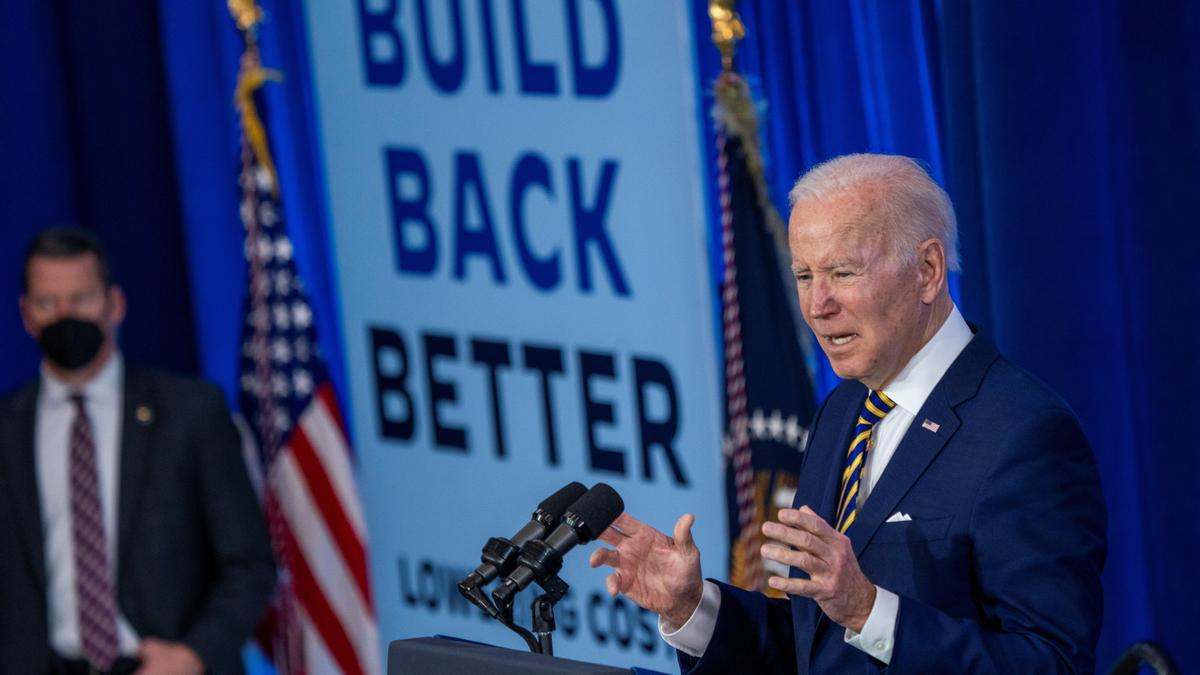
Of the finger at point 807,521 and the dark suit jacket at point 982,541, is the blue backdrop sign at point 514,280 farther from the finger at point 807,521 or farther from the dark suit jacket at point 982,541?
the finger at point 807,521

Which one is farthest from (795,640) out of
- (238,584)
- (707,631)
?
(238,584)

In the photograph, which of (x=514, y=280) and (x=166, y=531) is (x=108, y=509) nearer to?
(x=166, y=531)

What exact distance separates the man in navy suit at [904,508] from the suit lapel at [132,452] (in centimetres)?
234

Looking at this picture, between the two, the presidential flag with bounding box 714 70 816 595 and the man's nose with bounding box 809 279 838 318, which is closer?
the man's nose with bounding box 809 279 838 318

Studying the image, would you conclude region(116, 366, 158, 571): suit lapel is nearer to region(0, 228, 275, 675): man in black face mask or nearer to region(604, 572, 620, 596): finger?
region(0, 228, 275, 675): man in black face mask

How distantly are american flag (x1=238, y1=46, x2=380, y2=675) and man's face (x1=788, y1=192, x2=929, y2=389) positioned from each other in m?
3.14

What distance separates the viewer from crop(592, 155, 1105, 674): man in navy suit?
220 centimetres

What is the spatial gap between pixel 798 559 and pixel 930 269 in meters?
0.60

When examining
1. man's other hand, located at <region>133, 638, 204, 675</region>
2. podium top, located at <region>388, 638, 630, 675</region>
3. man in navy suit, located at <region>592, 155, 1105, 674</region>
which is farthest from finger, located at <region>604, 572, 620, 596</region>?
man's other hand, located at <region>133, 638, 204, 675</region>

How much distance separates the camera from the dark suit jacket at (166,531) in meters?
4.41

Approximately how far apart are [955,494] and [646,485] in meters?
2.37

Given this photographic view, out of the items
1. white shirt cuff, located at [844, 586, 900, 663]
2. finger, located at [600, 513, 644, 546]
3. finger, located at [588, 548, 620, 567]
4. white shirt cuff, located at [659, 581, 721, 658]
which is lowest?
white shirt cuff, located at [659, 581, 721, 658]

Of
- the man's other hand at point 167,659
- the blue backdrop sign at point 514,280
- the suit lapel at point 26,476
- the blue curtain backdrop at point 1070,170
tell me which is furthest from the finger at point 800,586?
the suit lapel at point 26,476

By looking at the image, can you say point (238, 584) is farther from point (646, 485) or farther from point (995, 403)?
point (995, 403)
